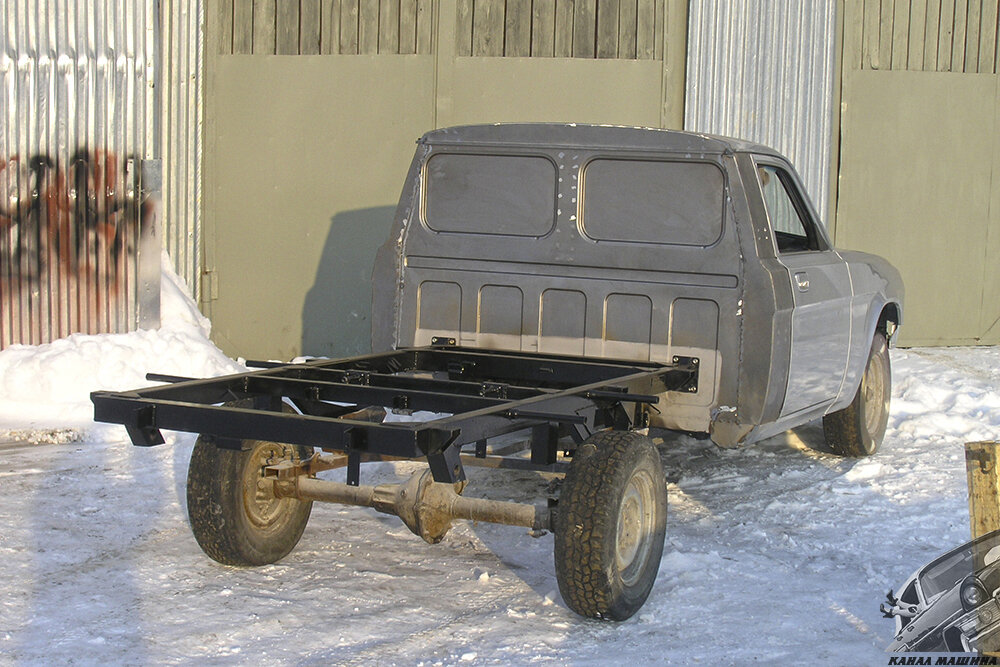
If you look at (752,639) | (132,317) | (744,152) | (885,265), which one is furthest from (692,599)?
(132,317)

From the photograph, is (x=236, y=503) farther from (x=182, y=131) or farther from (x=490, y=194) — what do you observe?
(x=182, y=131)

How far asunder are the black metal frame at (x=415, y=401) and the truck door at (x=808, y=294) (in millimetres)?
658

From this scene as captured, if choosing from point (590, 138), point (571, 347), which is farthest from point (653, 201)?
point (571, 347)

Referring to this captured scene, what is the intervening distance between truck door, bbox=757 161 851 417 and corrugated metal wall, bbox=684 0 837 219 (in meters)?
4.29

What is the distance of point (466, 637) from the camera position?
16.0 ft

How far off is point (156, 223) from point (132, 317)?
2.76 feet

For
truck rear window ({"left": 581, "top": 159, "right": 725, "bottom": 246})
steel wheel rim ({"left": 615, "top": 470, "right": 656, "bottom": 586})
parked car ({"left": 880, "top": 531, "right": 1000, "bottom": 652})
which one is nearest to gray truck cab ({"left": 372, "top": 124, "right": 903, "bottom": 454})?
truck rear window ({"left": 581, "top": 159, "right": 725, "bottom": 246})

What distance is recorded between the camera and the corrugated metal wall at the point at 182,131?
11258mm

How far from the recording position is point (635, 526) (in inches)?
206

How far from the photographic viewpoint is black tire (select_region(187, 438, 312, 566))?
17.8 ft

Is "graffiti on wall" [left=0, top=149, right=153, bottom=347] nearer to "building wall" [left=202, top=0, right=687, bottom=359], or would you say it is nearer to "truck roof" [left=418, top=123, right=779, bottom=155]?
"building wall" [left=202, top=0, right=687, bottom=359]

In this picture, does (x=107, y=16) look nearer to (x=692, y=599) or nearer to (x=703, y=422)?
(x=703, y=422)

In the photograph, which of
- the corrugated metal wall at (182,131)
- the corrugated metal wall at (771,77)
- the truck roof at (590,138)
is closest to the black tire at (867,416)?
the truck roof at (590,138)

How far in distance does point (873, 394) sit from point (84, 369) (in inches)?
230
